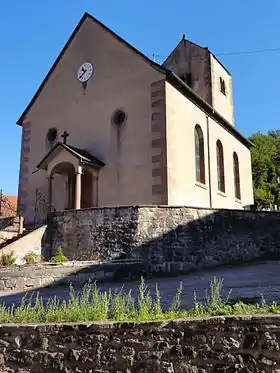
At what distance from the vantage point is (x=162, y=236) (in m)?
14.4

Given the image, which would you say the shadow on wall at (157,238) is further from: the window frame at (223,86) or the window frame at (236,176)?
the window frame at (223,86)

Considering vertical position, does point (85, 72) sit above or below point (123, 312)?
above

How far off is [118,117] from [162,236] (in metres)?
7.64

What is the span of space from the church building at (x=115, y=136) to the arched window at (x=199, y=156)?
0.05 metres

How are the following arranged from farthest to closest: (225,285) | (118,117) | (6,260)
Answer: (118,117) < (6,260) < (225,285)

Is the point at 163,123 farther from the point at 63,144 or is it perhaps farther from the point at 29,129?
the point at 29,129

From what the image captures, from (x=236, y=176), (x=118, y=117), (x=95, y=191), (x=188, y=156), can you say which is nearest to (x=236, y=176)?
(x=236, y=176)

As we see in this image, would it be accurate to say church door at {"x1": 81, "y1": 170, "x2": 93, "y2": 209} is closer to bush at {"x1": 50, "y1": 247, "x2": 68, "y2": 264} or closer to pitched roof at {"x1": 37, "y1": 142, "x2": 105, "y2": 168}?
pitched roof at {"x1": 37, "y1": 142, "x2": 105, "y2": 168}

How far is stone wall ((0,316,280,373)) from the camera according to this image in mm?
4418

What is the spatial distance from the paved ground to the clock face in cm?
1248

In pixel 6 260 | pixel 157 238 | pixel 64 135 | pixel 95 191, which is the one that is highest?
pixel 64 135

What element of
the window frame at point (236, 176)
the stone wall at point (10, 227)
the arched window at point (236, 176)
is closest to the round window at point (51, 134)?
the stone wall at point (10, 227)

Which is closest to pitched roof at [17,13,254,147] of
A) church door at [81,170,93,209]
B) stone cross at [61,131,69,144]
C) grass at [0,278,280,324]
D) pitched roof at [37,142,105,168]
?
stone cross at [61,131,69,144]

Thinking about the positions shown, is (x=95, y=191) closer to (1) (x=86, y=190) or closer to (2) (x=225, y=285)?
(1) (x=86, y=190)
